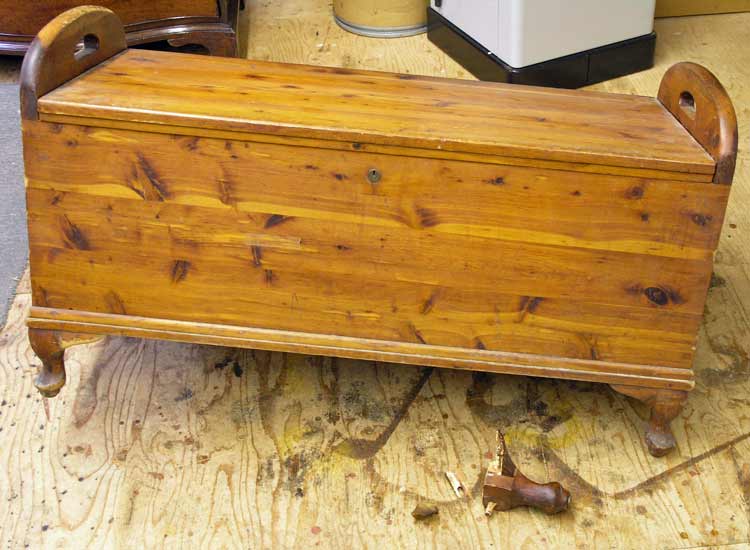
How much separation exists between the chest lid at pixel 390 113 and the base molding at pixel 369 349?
12.9 inches

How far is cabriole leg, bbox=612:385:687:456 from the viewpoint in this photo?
1.59m

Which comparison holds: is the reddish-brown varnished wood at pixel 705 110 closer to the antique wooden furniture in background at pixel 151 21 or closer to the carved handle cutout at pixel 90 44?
the carved handle cutout at pixel 90 44

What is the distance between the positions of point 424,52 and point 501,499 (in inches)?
68.3

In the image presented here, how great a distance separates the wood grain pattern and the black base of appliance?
88 cm

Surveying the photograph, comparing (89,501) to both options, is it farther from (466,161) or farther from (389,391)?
(466,161)

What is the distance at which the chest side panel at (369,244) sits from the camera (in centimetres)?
147

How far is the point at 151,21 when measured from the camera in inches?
102

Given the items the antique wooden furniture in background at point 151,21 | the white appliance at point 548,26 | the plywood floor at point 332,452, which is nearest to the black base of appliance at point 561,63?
the white appliance at point 548,26

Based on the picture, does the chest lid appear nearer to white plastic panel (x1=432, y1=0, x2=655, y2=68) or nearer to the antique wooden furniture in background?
white plastic panel (x1=432, y1=0, x2=655, y2=68)

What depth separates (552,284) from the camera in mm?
1524

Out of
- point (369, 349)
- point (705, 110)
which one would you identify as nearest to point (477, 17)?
point (705, 110)

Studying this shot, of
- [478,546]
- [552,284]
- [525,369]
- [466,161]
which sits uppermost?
[466,161]

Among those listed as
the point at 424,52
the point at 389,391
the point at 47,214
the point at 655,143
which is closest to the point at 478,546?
the point at 389,391

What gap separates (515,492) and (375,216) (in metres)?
0.48
